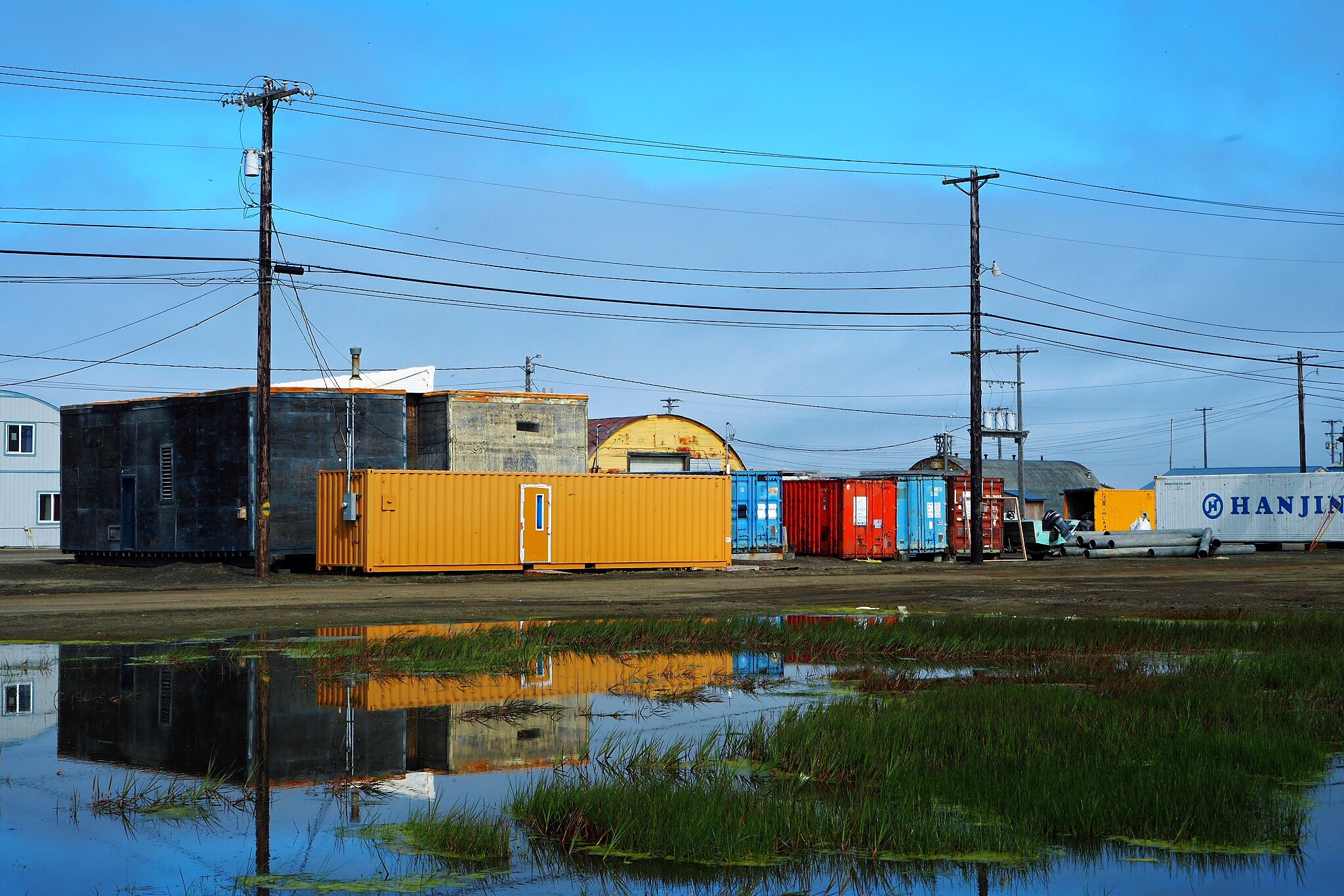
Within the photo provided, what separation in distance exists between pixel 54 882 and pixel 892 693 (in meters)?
7.07

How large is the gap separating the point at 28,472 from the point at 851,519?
40012mm

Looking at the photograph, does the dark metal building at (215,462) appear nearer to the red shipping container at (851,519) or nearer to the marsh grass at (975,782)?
the red shipping container at (851,519)

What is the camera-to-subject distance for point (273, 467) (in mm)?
33062

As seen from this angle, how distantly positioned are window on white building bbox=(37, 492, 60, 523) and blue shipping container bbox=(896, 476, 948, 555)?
40576 millimetres

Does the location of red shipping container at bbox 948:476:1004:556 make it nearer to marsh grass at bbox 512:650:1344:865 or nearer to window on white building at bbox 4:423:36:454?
marsh grass at bbox 512:650:1344:865

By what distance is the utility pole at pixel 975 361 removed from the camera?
38.8m

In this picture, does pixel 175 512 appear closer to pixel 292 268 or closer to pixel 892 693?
pixel 292 268

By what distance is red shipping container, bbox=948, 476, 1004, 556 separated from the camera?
135 feet

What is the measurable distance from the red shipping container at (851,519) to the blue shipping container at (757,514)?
2143 millimetres

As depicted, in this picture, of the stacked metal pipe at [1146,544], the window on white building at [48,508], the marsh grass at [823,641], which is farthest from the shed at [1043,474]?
the marsh grass at [823,641]

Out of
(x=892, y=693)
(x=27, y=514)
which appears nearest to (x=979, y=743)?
(x=892, y=693)

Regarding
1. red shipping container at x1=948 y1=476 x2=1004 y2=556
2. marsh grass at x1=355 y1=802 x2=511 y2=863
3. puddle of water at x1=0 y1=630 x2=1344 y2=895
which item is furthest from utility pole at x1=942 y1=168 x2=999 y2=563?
marsh grass at x1=355 y1=802 x2=511 y2=863

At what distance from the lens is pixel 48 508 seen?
58.1 meters

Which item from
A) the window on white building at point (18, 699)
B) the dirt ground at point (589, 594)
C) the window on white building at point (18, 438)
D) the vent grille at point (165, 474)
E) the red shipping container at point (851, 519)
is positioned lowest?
the dirt ground at point (589, 594)
